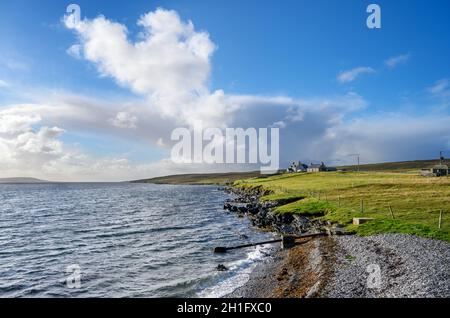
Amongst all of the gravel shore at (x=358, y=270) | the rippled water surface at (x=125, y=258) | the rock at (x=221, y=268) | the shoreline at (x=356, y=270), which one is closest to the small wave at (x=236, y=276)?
the rippled water surface at (x=125, y=258)

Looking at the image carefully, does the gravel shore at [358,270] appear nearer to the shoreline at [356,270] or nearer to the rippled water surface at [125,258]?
the shoreline at [356,270]

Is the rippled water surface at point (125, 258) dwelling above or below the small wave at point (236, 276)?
below

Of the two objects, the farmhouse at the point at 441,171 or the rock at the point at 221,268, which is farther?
the farmhouse at the point at 441,171

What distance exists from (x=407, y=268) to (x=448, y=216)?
2195cm

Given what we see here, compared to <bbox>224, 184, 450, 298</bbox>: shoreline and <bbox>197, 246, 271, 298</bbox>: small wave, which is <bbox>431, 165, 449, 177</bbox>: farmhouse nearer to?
<bbox>224, 184, 450, 298</bbox>: shoreline

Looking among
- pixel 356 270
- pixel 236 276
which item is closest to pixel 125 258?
pixel 236 276

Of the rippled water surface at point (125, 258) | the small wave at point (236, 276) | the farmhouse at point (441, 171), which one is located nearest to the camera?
the small wave at point (236, 276)

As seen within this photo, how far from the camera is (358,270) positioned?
25812mm

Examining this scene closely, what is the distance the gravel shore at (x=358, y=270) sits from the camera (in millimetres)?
20922

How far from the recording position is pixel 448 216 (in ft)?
133

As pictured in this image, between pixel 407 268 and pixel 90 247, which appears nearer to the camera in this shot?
pixel 407 268
